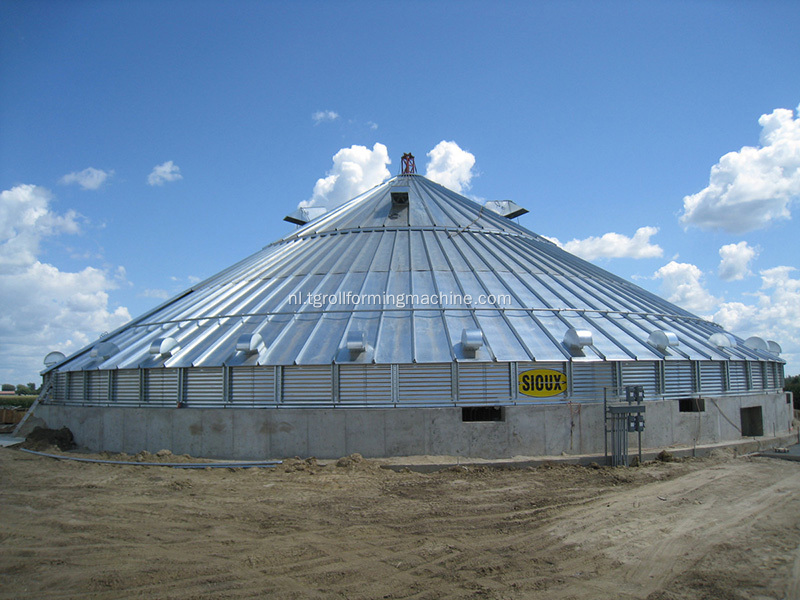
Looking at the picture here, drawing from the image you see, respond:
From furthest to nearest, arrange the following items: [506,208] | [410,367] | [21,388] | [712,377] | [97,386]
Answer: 1. [21,388]
2. [506,208]
3. [97,386]
4. [712,377]
5. [410,367]

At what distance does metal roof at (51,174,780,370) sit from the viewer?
17.4 m

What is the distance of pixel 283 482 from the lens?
46.5 feet

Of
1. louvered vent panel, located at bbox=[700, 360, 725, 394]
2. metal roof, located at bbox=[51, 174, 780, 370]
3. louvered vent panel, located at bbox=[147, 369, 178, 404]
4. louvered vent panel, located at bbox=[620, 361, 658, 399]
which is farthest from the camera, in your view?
louvered vent panel, located at bbox=[700, 360, 725, 394]

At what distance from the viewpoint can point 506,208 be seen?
35.6m

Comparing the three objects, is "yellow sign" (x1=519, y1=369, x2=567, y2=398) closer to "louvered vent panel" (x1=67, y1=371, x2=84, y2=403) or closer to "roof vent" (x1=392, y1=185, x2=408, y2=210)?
"roof vent" (x1=392, y1=185, x2=408, y2=210)

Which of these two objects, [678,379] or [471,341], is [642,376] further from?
[471,341]

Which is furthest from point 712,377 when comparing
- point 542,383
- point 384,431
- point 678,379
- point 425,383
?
point 384,431

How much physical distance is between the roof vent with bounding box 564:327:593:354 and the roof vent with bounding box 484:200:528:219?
731 inches

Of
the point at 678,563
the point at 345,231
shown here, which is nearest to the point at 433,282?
the point at 345,231

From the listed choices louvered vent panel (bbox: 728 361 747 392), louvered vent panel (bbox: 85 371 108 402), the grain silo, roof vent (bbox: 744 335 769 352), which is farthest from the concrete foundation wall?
roof vent (bbox: 744 335 769 352)

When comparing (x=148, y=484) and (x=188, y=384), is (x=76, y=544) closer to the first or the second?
(x=148, y=484)

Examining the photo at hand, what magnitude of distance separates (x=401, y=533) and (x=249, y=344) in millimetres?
9152

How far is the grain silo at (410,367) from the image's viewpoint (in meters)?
16.3

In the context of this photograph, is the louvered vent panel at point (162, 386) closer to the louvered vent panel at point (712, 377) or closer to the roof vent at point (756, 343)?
the louvered vent panel at point (712, 377)
